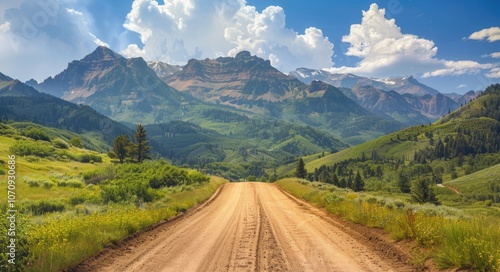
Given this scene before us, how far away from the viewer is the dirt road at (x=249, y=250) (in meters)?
10.9

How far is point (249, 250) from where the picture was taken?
42.8 ft

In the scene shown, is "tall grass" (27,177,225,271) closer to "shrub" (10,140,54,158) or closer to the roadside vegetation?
the roadside vegetation

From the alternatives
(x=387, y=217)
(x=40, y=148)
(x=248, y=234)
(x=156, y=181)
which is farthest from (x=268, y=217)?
(x=40, y=148)

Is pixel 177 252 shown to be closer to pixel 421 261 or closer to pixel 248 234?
pixel 248 234

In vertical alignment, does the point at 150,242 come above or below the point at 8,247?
below

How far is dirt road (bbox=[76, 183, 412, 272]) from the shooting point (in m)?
10.9

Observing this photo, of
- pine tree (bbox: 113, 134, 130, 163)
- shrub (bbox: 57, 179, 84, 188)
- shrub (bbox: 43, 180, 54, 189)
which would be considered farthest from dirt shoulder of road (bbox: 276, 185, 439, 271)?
pine tree (bbox: 113, 134, 130, 163)

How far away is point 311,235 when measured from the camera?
16.1 meters

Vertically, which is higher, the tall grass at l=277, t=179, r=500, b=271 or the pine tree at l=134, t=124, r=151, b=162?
the pine tree at l=134, t=124, r=151, b=162

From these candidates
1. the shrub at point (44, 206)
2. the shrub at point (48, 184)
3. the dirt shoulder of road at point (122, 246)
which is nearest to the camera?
the dirt shoulder of road at point (122, 246)

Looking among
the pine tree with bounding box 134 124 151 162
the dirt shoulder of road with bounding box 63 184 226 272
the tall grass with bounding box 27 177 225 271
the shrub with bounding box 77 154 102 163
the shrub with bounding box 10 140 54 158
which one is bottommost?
the dirt shoulder of road with bounding box 63 184 226 272

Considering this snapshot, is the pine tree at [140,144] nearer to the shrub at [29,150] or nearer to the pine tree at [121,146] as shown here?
the pine tree at [121,146]

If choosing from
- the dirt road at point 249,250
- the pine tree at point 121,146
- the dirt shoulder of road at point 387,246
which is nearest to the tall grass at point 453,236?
the dirt shoulder of road at point 387,246

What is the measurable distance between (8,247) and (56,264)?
146cm
